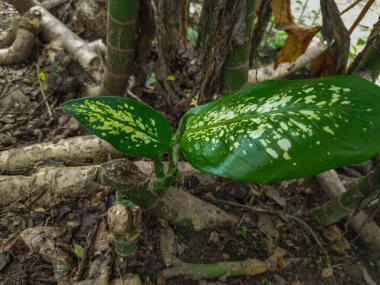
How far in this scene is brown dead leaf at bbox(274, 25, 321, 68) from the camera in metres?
1.17

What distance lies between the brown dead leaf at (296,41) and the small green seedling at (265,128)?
48 cm

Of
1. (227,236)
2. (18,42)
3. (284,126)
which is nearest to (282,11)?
(284,126)

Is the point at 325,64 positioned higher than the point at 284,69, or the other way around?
the point at 325,64

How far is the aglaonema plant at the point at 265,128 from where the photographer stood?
0.63 metres

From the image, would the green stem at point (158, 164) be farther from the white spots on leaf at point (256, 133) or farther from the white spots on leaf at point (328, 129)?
the white spots on leaf at point (328, 129)

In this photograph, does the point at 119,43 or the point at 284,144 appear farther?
the point at 119,43

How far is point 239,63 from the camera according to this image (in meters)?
1.11

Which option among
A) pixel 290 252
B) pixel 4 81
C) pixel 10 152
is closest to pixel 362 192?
pixel 290 252

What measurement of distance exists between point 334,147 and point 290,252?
65 cm

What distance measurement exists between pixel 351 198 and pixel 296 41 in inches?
22.5

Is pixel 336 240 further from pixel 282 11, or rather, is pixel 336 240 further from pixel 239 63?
pixel 282 11

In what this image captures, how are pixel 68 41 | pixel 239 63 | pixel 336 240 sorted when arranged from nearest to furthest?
pixel 239 63 < pixel 336 240 < pixel 68 41

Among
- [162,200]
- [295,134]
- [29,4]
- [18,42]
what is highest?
[295,134]

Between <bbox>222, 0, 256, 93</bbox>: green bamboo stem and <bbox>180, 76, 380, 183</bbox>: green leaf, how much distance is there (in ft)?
1.09
